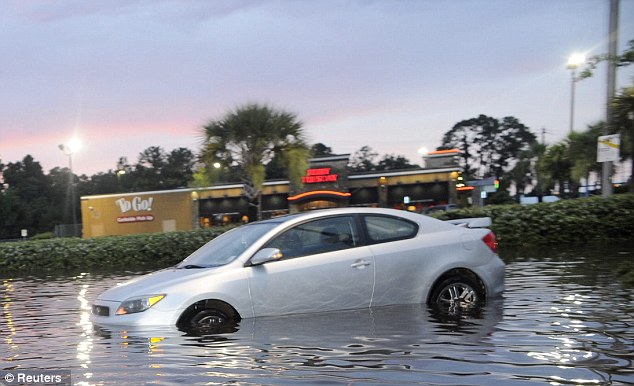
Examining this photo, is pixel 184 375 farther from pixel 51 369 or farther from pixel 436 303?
pixel 436 303

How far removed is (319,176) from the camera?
158 ft

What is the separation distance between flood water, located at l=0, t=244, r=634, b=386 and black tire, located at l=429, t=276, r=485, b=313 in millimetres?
182

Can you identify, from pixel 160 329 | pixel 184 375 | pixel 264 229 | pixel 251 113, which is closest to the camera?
pixel 184 375

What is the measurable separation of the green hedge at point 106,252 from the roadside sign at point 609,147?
1143cm

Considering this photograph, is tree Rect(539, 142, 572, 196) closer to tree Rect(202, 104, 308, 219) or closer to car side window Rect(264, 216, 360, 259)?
tree Rect(202, 104, 308, 219)

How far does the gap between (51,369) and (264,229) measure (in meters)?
2.62

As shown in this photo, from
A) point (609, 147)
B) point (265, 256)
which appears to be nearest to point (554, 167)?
point (609, 147)

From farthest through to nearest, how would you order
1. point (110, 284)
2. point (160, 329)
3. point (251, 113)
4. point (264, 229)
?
point (251, 113), point (110, 284), point (264, 229), point (160, 329)

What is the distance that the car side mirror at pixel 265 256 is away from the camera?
20.3 ft

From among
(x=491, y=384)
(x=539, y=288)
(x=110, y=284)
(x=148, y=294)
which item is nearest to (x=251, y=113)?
(x=110, y=284)

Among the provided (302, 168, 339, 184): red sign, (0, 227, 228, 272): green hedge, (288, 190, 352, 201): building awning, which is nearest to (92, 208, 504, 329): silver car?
(0, 227, 228, 272): green hedge

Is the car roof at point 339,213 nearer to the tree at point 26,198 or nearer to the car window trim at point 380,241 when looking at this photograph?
the car window trim at point 380,241

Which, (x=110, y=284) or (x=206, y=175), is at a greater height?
(x=206, y=175)

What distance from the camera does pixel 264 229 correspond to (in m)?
6.74
